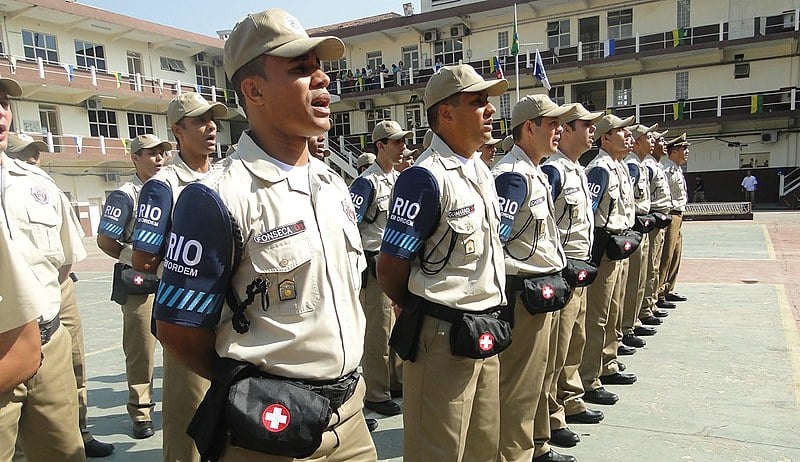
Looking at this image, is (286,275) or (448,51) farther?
(448,51)

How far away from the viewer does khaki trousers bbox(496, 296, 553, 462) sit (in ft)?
10.3

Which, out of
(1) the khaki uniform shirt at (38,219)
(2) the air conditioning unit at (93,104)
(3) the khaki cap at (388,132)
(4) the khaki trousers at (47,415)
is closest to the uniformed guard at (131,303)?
(1) the khaki uniform shirt at (38,219)

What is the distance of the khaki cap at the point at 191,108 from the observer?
3.32 metres

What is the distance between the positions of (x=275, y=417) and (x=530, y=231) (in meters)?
2.09

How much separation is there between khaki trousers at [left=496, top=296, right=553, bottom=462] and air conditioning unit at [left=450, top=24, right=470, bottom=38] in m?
26.2

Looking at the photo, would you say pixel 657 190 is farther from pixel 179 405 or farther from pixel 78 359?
pixel 78 359

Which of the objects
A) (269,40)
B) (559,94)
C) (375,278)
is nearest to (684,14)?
(559,94)

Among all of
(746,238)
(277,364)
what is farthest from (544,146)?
(746,238)

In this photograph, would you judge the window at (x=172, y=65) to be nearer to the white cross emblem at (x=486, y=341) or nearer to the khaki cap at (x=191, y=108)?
the khaki cap at (x=191, y=108)

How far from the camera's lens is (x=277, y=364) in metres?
1.63

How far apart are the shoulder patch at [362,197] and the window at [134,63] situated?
2543cm

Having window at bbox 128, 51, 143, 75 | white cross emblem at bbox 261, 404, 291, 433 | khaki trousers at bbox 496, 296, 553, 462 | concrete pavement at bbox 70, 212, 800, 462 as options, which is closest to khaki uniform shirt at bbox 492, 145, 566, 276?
khaki trousers at bbox 496, 296, 553, 462

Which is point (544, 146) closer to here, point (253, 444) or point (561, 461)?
point (561, 461)

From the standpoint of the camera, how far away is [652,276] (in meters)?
6.76
